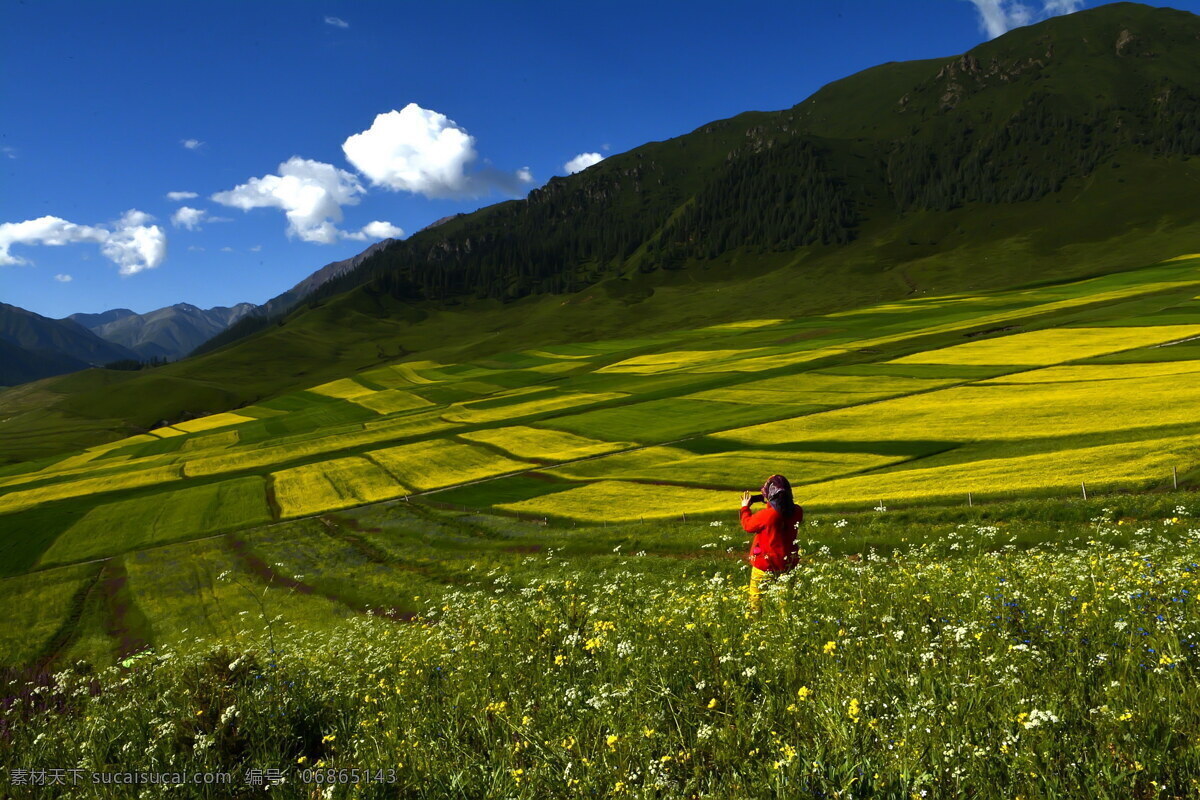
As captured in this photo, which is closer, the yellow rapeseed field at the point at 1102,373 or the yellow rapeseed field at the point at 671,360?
the yellow rapeseed field at the point at 1102,373

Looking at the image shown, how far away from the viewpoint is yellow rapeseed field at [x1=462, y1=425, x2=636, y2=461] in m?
54.5

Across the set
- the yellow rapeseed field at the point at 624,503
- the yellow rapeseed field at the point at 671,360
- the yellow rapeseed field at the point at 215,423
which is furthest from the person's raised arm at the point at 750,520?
the yellow rapeseed field at the point at 215,423

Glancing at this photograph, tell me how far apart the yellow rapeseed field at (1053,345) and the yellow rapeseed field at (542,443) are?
134ft

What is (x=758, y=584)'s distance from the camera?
9297mm

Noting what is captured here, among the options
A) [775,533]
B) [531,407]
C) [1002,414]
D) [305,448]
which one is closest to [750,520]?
[775,533]

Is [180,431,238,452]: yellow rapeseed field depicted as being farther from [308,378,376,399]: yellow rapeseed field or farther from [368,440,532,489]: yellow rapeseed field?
[368,440,532,489]: yellow rapeseed field

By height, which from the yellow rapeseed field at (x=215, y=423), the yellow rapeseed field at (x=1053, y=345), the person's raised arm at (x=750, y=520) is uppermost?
the yellow rapeseed field at (x=215, y=423)

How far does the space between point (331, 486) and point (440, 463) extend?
10338 millimetres

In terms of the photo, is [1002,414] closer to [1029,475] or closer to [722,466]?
[1029,475]

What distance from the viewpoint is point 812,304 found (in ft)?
610

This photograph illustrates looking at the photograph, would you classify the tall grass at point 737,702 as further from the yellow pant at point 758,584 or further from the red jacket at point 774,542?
the red jacket at point 774,542

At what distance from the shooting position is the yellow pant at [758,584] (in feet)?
28.0

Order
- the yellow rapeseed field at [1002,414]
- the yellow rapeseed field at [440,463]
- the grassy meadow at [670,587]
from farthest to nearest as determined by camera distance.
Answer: the yellow rapeseed field at [440,463], the yellow rapeseed field at [1002,414], the grassy meadow at [670,587]

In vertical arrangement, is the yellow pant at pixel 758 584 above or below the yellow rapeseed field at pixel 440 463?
above
